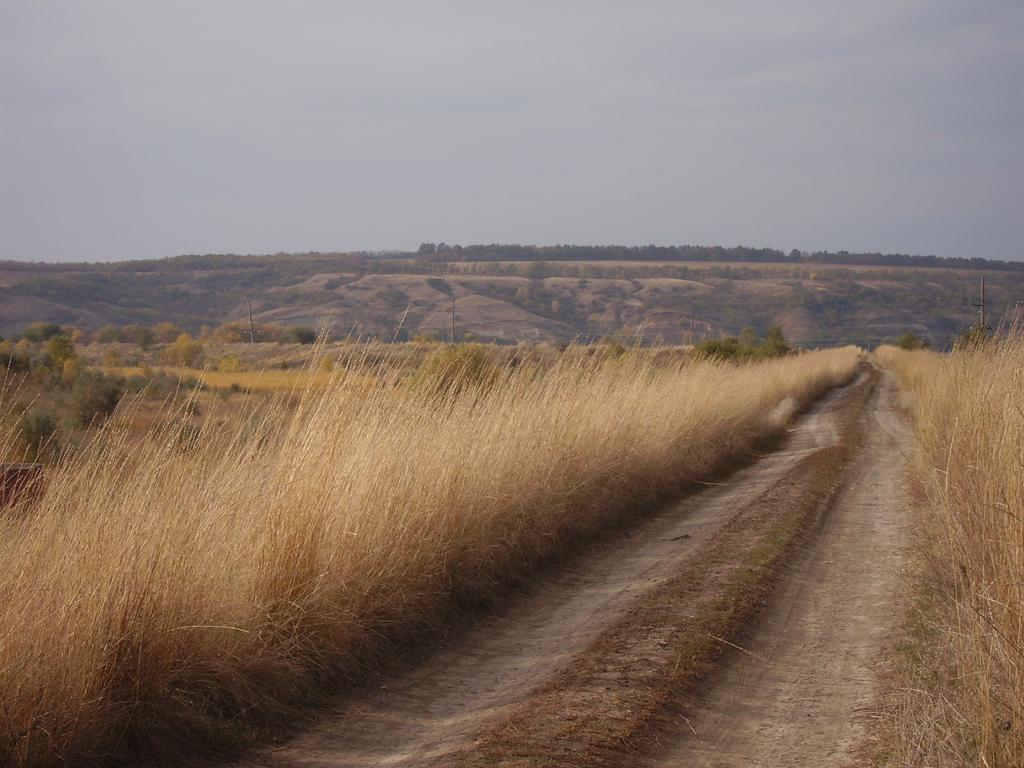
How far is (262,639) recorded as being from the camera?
5754mm

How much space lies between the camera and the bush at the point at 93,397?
14383 mm

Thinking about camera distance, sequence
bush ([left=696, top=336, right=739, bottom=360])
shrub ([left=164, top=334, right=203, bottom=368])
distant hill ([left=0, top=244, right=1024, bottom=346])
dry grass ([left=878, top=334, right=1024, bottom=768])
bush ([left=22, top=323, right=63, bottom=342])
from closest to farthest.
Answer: dry grass ([left=878, top=334, right=1024, bottom=768]), shrub ([left=164, top=334, right=203, bottom=368]), bush ([left=22, top=323, right=63, bottom=342]), bush ([left=696, top=336, right=739, bottom=360]), distant hill ([left=0, top=244, right=1024, bottom=346])

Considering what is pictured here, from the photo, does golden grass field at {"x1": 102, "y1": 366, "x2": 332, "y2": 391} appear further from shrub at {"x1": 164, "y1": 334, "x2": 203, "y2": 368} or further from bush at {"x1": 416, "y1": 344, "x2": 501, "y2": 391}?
shrub at {"x1": 164, "y1": 334, "x2": 203, "y2": 368}

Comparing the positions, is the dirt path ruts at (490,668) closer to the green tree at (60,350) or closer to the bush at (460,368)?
the bush at (460,368)

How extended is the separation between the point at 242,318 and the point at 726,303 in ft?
166

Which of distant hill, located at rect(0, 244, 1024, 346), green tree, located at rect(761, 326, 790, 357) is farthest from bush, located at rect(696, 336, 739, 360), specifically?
green tree, located at rect(761, 326, 790, 357)

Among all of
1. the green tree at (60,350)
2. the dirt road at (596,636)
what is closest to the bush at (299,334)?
the green tree at (60,350)

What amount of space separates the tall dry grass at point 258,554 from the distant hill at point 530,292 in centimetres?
800

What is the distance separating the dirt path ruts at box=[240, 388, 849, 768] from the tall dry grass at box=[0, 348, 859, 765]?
35 centimetres

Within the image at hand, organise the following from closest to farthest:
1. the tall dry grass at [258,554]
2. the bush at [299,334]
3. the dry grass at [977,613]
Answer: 1. the dry grass at [977,613]
2. the tall dry grass at [258,554]
3. the bush at [299,334]

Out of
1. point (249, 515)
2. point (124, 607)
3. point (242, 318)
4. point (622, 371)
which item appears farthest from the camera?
point (242, 318)

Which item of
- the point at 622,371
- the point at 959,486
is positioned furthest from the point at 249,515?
the point at 622,371

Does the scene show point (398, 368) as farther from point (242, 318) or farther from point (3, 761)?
point (242, 318)

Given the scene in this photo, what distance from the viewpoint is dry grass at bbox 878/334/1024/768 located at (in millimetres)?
4156
